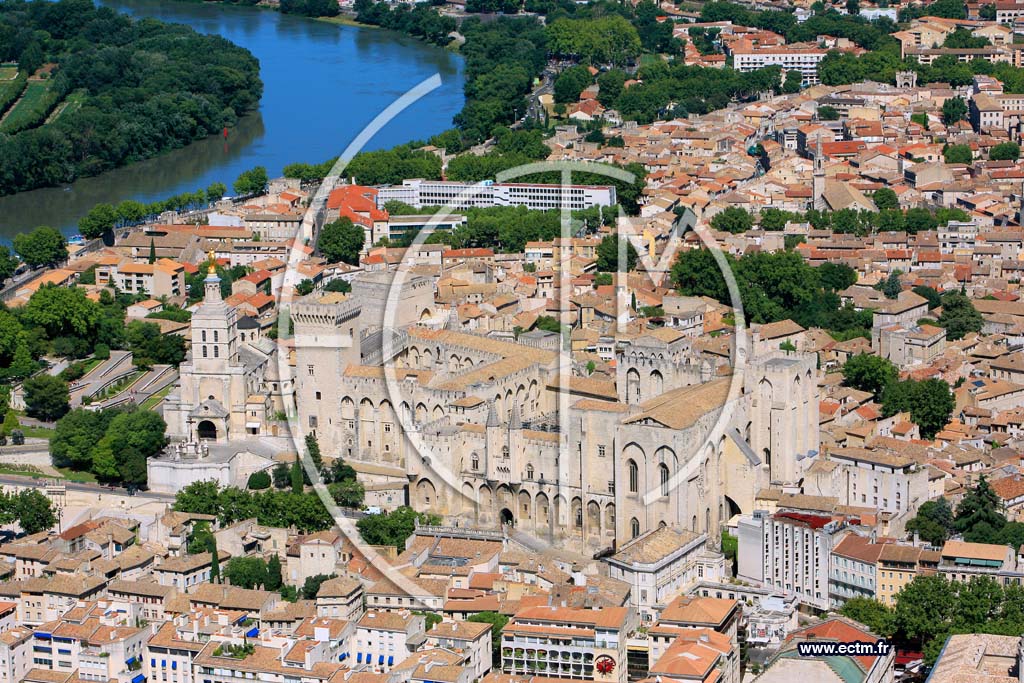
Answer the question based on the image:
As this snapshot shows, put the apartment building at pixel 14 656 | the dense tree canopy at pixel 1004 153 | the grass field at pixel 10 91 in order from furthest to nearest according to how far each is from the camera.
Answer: the grass field at pixel 10 91 → the dense tree canopy at pixel 1004 153 → the apartment building at pixel 14 656

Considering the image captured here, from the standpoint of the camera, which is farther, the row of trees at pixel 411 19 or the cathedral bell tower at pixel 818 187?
the row of trees at pixel 411 19

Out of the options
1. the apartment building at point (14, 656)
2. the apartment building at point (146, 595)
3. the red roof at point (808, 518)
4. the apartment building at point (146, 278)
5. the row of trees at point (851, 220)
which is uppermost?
the row of trees at point (851, 220)

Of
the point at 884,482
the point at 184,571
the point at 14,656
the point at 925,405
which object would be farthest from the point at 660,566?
the point at 14,656

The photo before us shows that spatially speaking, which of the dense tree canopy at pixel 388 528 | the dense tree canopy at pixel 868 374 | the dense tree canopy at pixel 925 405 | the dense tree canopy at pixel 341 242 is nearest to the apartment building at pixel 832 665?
the dense tree canopy at pixel 388 528

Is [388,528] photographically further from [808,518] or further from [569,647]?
[808,518]

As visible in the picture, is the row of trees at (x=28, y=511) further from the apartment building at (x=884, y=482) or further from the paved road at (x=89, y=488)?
the apartment building at (x=884, y=482)

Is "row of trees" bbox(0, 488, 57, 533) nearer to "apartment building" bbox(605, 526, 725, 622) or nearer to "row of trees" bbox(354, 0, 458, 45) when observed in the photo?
"apartment building" bbox(605, 526, 725, 622)

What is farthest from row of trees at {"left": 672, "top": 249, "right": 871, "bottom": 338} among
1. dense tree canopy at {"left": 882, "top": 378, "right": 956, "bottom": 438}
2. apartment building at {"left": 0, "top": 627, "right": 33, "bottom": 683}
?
apartment building at {"left": 0, "top": 627, "right": 33, "bottom": 683}
